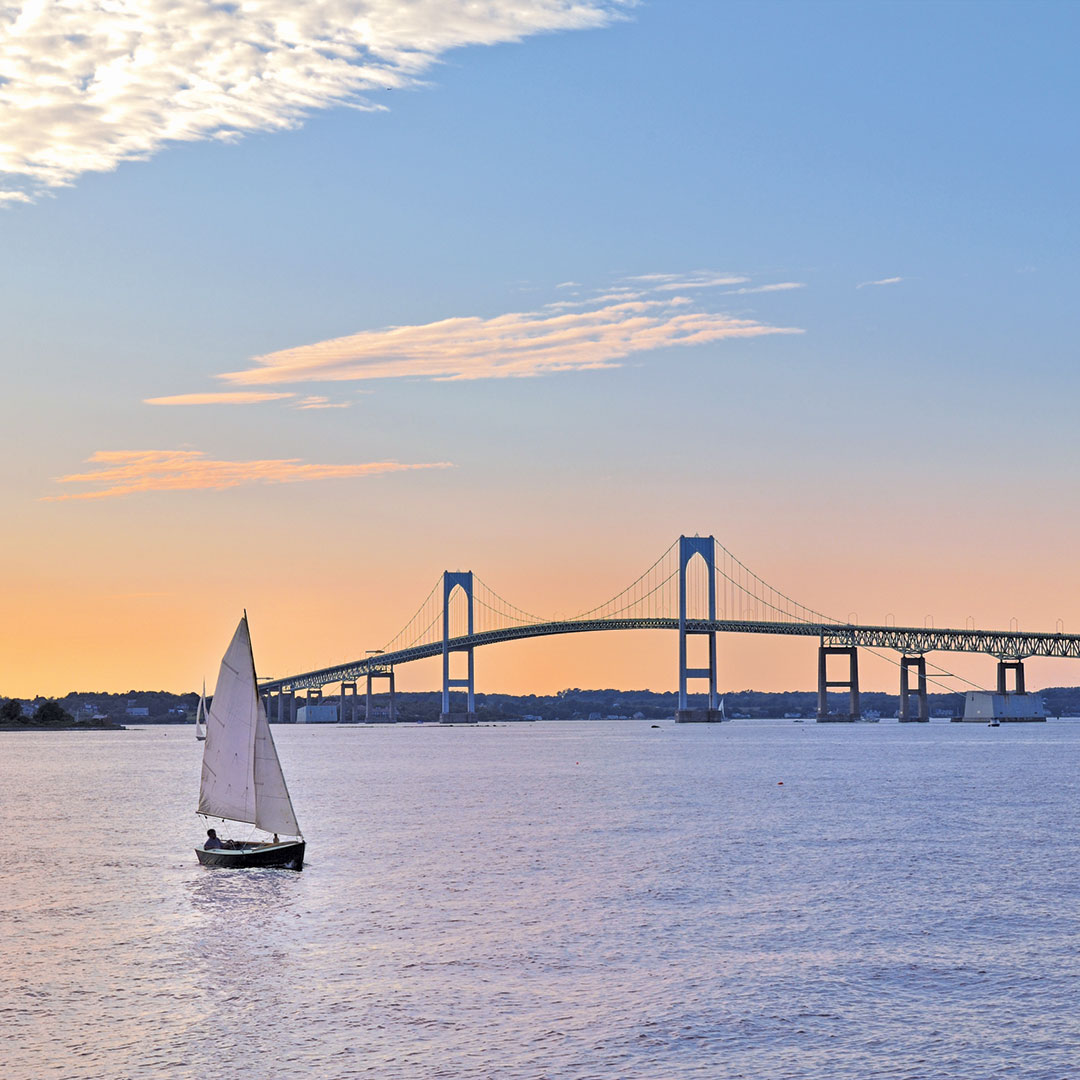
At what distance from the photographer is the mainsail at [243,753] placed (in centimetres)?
3847

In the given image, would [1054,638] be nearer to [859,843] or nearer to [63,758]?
[63,758]

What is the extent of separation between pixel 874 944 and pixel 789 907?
4.49 m

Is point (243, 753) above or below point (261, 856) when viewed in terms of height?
above

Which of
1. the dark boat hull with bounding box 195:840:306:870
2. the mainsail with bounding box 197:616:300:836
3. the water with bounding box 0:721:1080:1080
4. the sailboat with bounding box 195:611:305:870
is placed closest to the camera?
the water with bounding box 0:721:1080:1080

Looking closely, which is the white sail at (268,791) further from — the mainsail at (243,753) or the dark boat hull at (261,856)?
the dark boat hull at (261,856)

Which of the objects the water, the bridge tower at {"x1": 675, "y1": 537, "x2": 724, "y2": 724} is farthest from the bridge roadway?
the water

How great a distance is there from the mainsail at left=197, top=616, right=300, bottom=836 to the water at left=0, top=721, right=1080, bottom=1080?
5.55 ft

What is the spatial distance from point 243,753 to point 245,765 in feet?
1.04

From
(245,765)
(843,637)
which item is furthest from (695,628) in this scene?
(245,765)

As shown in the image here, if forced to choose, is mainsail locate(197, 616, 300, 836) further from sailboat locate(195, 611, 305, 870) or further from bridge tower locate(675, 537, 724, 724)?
bridge tower locate(675, 537, 724, 724)

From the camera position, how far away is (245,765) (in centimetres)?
3869

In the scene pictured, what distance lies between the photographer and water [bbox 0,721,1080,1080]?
20.0 meters

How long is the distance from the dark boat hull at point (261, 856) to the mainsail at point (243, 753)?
0.46 meters

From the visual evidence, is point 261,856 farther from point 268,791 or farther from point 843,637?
point 843,637
